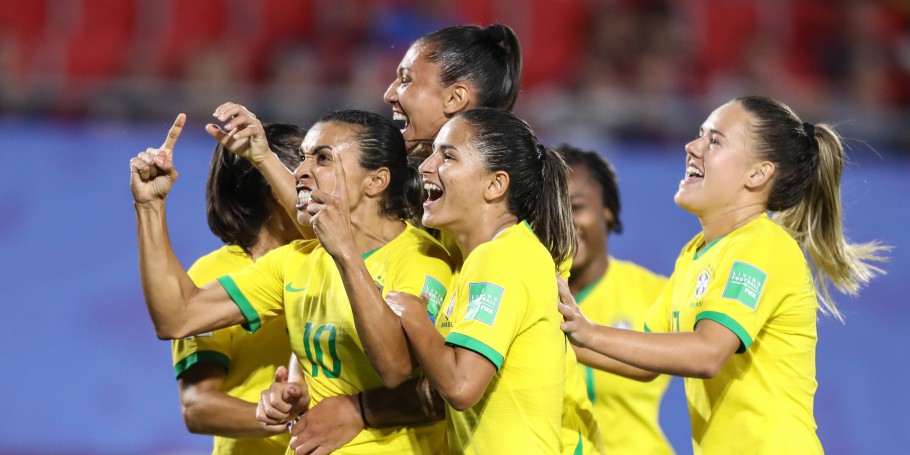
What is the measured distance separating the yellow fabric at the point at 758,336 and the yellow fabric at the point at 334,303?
2.55ft

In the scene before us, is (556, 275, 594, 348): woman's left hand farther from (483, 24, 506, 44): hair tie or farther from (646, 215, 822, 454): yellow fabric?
(483, 24, 506, 44): hair tie

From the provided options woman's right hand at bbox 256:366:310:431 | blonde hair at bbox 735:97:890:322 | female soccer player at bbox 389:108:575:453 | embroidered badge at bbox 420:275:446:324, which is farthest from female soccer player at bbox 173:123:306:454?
blonde hair at bbox 735:97:890:322

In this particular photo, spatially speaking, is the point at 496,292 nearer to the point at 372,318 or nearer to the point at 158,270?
the point at 372,318

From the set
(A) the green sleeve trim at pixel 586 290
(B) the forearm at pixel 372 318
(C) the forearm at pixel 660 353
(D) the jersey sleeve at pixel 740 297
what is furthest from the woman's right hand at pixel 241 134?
(A) the green sleeve trim at pixel 586 290

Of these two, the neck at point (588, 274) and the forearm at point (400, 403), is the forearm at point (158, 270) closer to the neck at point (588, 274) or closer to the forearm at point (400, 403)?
the forearm at point (400, 403)

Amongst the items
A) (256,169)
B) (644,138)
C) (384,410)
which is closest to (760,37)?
(644,138)

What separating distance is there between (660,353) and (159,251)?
56.4 inches

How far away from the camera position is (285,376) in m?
2.97

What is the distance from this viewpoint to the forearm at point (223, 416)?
3.34m

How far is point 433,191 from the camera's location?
3.02 m

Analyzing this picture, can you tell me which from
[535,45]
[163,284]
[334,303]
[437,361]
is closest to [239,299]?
[163,284]

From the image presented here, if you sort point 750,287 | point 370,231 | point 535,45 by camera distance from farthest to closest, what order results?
point 535,45
point 370,231
point 750,287

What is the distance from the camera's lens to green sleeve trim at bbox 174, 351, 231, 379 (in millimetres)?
3521

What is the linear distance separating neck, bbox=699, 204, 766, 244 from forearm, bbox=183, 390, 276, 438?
4.89 feet
